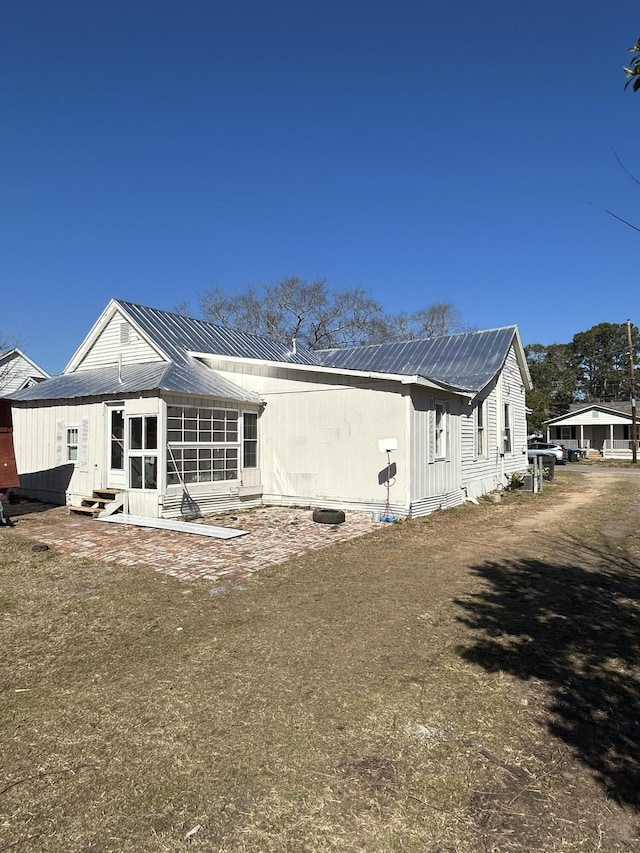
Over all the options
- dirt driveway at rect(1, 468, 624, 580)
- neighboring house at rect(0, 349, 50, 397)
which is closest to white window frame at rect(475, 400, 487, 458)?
dirt driveway at rect(1, 468, 624, 580)

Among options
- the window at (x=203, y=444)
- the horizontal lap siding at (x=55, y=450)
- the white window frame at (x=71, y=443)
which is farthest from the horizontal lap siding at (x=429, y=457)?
the white window frame at (x=71, y=443)

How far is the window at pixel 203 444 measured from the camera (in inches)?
483

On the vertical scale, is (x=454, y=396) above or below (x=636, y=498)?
above

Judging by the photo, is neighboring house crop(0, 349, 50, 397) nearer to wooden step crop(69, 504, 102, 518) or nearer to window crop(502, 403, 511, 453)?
Result: wooden step crop(69, 504, 102, 518)

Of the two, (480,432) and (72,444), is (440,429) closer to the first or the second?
(480,432)

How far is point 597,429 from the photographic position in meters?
46.8

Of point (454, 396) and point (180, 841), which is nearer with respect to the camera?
point (180, 841)

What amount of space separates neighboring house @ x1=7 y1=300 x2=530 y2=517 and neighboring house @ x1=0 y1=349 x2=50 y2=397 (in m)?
15.9

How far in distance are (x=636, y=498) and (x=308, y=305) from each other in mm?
31732

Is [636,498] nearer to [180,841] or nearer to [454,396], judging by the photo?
[454,396]

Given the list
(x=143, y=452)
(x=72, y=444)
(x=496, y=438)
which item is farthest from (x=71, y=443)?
(x=496, y=438)

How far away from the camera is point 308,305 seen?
4388 centimetres

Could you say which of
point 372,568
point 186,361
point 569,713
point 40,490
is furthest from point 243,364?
point 569,713

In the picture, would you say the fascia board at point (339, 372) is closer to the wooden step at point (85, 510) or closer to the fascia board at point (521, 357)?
the wooden step at point (85, 510)
